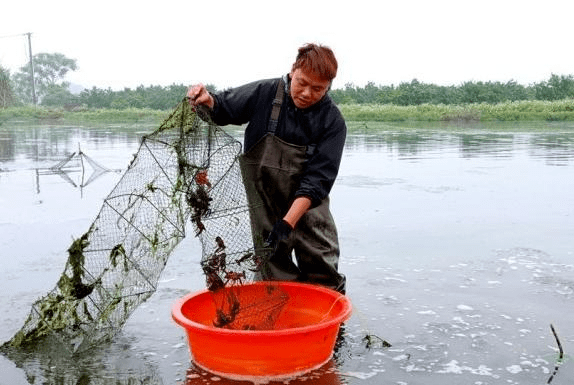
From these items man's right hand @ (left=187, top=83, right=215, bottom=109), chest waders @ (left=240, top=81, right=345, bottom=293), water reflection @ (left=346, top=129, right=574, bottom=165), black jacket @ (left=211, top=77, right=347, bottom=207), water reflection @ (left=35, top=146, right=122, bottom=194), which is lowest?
water reflection @ (left=35, top=146, right=122, bottom=194)

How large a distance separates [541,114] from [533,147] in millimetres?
17991

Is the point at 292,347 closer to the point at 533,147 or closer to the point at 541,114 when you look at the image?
the point at 533,147

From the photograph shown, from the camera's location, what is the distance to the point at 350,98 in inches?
1844

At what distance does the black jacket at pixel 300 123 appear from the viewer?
3.87 meters

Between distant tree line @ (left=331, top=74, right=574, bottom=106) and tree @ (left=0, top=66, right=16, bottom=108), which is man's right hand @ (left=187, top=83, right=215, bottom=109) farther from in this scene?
tree @ (left=0, top=66, right=16, bottom=108)

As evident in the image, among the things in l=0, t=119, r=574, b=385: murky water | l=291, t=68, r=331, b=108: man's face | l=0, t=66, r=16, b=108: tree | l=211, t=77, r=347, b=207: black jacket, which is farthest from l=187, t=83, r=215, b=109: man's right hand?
l=0, t=66, r=16, b=108: tree

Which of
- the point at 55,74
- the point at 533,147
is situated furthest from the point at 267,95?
the point at 55,74

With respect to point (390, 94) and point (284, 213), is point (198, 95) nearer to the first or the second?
point (284, 213)

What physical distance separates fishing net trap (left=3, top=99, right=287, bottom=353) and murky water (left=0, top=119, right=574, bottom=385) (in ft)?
0.64

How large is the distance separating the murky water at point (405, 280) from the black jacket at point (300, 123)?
38.8 inches

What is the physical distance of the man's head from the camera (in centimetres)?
358

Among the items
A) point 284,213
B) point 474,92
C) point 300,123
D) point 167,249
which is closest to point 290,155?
point 300,123

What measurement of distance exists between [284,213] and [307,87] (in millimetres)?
813

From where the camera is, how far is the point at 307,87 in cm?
371
